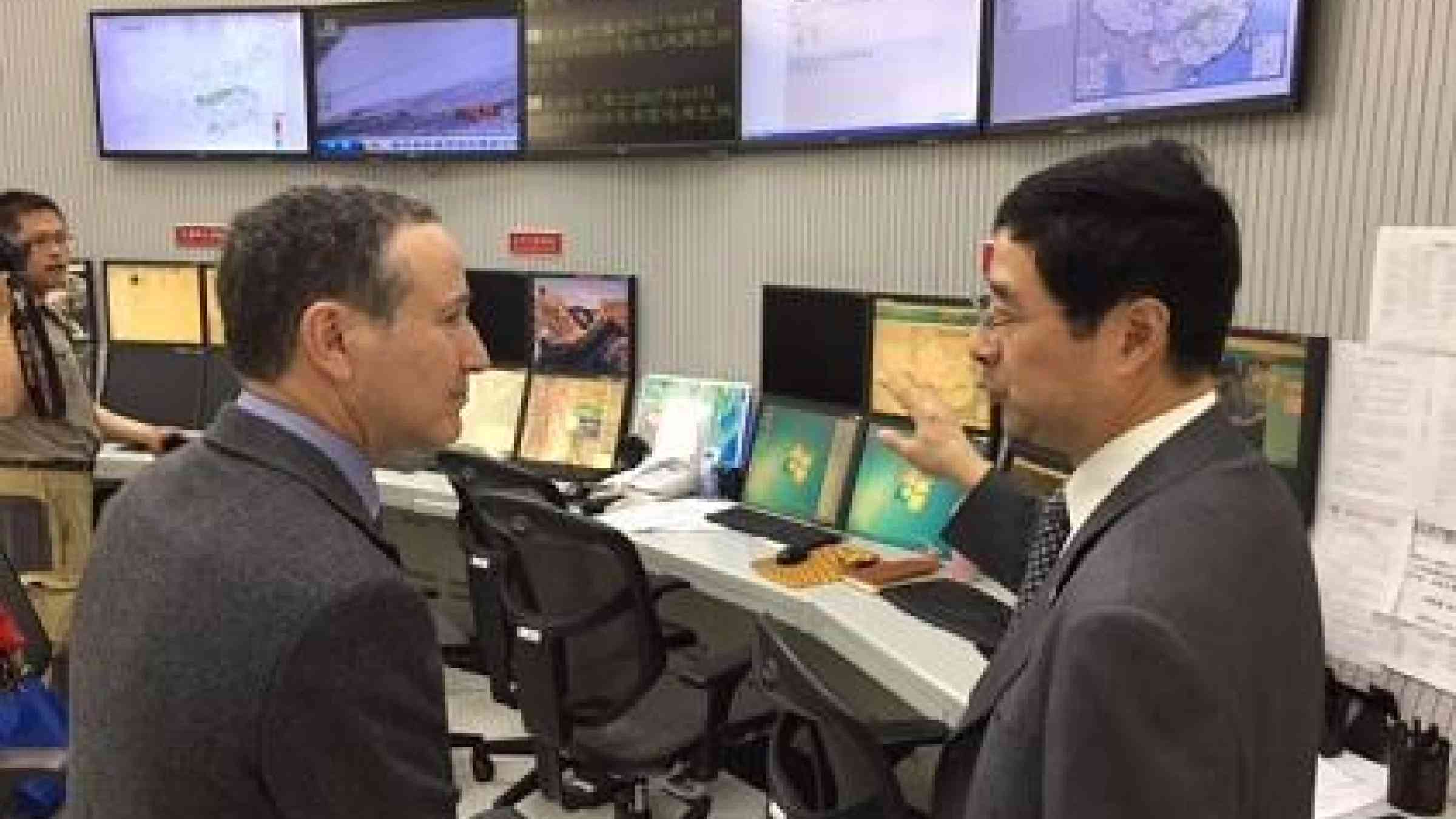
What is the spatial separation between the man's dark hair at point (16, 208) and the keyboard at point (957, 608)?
9.07 ft

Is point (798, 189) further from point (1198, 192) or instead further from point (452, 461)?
point (1198, 192)

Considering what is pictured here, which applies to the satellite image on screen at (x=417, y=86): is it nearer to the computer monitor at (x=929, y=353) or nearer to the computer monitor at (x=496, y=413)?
the computer monitor at (x=496, y=413)

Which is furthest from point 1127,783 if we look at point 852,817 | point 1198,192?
point 852,817

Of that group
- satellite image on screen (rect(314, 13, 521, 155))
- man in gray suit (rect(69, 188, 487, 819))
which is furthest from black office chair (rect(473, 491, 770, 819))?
satellite image on screen (rect(314, 13, 521, 155))

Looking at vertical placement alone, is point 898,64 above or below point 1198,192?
above

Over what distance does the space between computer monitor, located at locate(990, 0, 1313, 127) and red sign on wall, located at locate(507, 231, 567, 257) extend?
68.2 inches

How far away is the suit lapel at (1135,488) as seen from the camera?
101cm

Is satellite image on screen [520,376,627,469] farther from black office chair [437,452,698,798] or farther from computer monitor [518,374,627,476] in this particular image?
black office chair [437,452,698,798]

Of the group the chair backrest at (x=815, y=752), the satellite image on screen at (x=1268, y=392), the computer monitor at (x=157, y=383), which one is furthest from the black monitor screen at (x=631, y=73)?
the chair backrest at (x=815, y=752)

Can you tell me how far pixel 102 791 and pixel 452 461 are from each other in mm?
2229

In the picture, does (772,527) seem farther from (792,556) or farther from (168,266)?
(168,266)

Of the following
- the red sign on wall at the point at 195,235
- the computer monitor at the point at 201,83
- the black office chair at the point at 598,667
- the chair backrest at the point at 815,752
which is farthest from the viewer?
the red sign on wall at the point at 195,235

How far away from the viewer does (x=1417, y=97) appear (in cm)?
193

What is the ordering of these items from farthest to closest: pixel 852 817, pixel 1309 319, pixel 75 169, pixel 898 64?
pixel 75 169, pixel 898 64, pixel 1309 319, pixel 852 817
